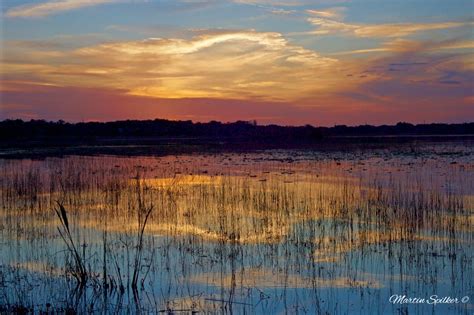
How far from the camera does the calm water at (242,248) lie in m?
7.80

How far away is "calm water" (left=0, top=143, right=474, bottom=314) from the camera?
307 inches

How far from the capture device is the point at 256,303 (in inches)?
298

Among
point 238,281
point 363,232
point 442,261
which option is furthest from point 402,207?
point 238,281

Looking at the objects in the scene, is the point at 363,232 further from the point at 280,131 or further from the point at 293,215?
the point at 280,131

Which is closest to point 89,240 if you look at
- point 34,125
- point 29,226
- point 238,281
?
point 29,226

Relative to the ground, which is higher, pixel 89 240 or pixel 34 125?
pixel 34 125

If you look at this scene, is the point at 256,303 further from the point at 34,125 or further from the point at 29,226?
the point at 34,125

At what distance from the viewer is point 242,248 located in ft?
34.6

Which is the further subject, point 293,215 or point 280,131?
point 280,131

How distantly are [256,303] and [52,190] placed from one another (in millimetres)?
12653

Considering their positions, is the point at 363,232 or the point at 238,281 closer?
the point at 238,281

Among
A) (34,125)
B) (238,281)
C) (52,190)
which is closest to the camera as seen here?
(238,281)

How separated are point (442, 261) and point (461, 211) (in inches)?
166

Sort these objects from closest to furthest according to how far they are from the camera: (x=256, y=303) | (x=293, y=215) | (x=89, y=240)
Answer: (x=256, y=303) → (x=89, y=240) → (x=293, y=215)
